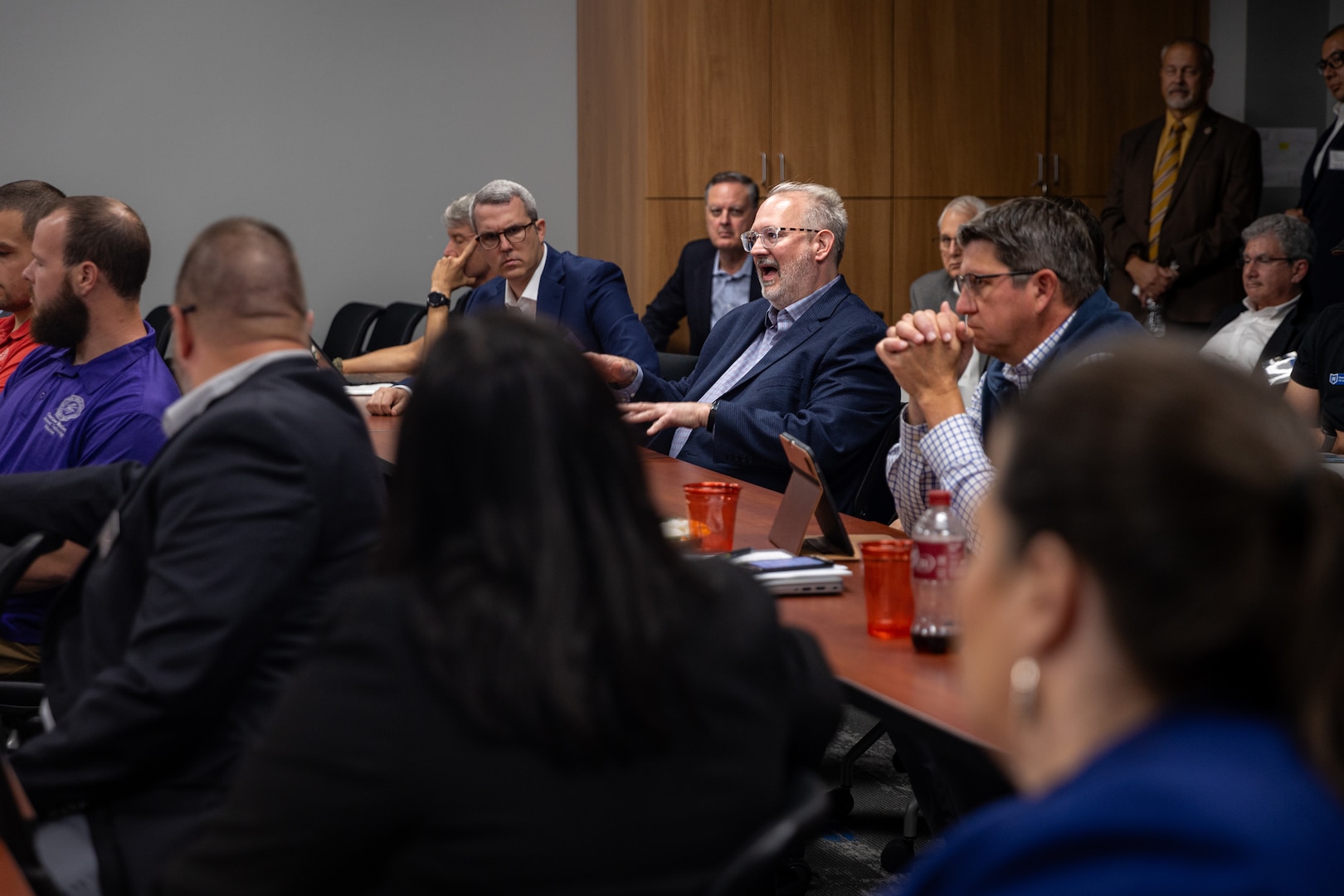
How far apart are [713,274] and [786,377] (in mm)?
3040

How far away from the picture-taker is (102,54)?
6535 millimetres

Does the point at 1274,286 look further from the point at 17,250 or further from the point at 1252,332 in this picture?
the point at 17,250

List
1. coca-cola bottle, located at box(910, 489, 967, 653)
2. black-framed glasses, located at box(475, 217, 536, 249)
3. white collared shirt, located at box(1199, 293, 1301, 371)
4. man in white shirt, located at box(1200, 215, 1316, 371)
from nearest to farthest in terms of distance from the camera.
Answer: coca-cola bottle, located at box(910, 489, 967, 653) < black-framed glasses, located at box(475, 217, 536, 249) < man in white shirt, located at box(1200, 215, 1316, 371) < white collared shirt, located at box(1199, 293, 1301, 371)

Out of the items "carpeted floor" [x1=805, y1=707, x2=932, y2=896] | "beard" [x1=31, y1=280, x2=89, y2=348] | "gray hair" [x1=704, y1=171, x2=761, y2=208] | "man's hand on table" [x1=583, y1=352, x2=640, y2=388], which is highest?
"gray hair" [x1=704, y1=171, x2=761, y2=208]

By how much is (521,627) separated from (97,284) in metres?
2.01

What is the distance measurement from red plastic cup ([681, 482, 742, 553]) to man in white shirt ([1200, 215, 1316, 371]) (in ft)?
12.0

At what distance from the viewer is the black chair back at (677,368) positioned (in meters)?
4.03

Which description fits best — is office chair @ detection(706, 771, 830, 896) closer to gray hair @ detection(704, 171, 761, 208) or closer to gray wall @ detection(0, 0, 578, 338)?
gray hair @ detection(704, 171, 761, 208)

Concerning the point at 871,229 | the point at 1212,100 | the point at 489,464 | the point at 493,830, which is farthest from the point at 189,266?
the point at 1212,100

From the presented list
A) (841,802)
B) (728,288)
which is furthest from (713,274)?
(841,802)

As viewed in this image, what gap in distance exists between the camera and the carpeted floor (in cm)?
251

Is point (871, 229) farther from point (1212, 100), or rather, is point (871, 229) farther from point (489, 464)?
point (489, 464)

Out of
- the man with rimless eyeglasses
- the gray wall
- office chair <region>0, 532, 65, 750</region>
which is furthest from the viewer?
the gray wall

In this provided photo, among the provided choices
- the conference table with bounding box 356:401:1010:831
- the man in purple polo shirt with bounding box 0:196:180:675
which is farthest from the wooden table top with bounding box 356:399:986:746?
the man in purple polo shirt with bounding box 0:196:180:675
